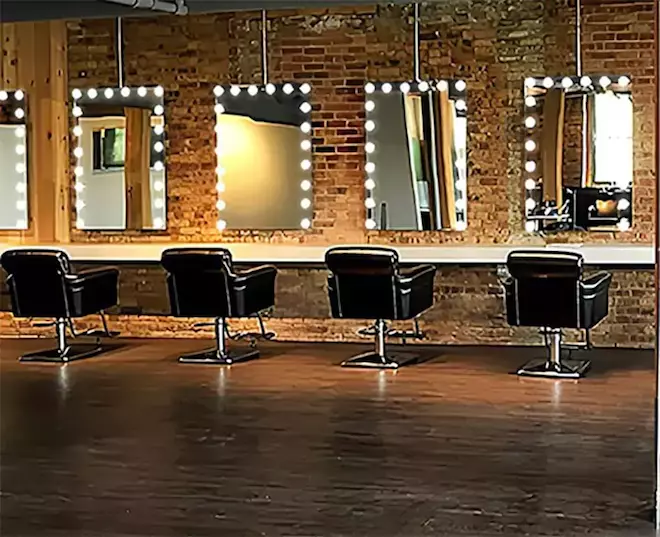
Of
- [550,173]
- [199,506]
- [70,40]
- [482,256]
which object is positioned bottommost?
[199,506]

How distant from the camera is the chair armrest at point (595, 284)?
274 inches

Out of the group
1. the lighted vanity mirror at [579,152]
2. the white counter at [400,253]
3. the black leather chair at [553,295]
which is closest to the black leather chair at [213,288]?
the white counter at [400,253]

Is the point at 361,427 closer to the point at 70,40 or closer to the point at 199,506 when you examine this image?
the point at 199,506

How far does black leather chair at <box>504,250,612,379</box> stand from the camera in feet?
22.8

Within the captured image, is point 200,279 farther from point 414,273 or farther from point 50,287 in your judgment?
point 414,273

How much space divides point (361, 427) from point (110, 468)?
1364mm

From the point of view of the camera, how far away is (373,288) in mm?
7484

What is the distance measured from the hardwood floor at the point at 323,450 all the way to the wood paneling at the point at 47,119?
195 cm

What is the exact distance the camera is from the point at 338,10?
863 cm

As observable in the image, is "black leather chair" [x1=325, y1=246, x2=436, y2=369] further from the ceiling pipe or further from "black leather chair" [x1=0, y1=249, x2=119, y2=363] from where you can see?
the ceiling pipe

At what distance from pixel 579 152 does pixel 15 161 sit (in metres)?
4.52

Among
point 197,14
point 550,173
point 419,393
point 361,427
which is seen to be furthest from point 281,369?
point 197,14

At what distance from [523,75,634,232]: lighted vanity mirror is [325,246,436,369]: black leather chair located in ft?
4.12

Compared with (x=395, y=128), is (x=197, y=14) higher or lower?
higher
